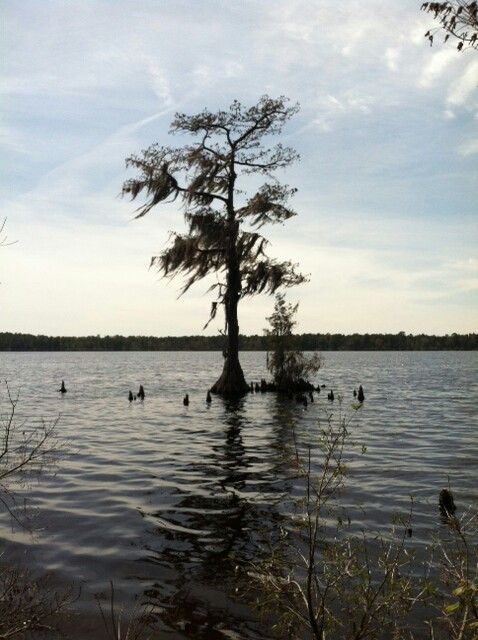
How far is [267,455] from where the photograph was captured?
14.7m

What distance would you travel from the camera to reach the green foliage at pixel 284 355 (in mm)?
31234

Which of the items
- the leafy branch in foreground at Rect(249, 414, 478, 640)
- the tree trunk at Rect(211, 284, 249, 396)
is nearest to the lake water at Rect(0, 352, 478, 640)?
the leafy branch in foreground at Rect(249, 414, 478, 640)

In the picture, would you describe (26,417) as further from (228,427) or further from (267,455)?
(267,455)

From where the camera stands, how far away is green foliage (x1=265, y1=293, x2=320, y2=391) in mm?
31234

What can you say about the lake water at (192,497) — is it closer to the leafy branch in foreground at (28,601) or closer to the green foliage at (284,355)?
the leafy branch in foreground at (28,601)

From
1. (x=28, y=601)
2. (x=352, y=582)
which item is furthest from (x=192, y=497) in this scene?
(x=28, y=601)

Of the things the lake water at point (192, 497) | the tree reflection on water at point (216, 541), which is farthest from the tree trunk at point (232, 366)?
the tree reflection on water at point (216, 541)

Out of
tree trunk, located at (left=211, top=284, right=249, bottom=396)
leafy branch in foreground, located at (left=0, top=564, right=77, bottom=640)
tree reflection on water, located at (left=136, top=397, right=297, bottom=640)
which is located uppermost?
tree trunk, located at (left=211, top=284, right=249, bottom=396)

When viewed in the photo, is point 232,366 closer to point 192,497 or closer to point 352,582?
point 192,497

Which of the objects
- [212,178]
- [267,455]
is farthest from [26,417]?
[212,178]

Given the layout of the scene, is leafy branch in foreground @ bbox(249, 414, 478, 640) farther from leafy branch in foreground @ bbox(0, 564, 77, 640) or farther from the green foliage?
the green foliage

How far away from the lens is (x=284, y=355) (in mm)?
31797

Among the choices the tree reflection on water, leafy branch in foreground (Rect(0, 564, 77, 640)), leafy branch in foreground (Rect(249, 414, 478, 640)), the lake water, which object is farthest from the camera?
the lake water

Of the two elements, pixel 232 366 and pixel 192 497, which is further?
pixel 232 366
